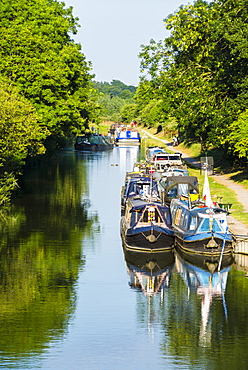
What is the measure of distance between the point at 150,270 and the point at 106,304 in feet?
20.9

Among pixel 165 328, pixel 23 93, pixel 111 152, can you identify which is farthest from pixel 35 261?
pixel 111 152

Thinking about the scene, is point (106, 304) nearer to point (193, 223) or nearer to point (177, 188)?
point (193, 223)

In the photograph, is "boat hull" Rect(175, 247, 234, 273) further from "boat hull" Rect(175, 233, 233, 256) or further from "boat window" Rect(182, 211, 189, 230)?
"boat window" Rect(182, 211, 189, 230)

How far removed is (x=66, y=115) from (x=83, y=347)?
48493 mm

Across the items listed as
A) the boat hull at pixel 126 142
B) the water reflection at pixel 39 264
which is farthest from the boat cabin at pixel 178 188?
the boat hull at pixel 126 142

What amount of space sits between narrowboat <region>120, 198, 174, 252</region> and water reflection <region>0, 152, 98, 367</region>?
295cm

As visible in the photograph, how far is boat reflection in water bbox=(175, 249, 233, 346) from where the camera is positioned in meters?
31.0

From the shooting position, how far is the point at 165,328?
27016 mm

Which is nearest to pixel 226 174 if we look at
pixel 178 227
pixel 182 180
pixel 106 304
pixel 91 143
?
pixel 182 180

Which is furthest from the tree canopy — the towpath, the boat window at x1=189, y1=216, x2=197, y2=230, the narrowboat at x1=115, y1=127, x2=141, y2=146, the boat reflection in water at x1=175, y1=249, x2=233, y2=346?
the narrowboat at x1=115, y1=127, x2=141, y2=146

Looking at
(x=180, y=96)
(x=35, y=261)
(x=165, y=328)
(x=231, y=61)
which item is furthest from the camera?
(x=180, y=96)

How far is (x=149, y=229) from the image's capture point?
1501 inches

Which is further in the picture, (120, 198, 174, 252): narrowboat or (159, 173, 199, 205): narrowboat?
(159, 173, 199, 205): narrowboat

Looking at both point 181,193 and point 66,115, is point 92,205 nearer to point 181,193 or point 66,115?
point 181,193
